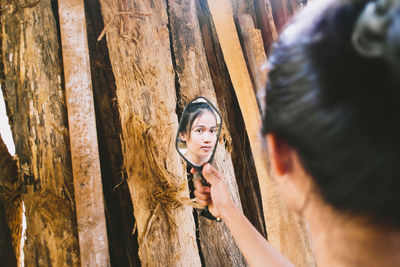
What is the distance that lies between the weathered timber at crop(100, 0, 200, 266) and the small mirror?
0.18 metres

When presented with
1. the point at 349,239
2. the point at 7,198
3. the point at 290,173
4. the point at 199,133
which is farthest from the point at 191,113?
the point at 7,198

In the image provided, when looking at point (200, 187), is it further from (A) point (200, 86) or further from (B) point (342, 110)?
(B) point (342, 110)

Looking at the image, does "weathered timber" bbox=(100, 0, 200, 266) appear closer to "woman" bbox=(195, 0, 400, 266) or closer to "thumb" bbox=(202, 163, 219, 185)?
"thumb" bbox=(202, 163, 219, 185)

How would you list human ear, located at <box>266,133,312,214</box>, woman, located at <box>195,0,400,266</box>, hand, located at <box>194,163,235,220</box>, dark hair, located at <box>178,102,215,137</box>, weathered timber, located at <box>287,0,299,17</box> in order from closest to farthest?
woman, located at <box>195,0,400,266</box>
human ear, located at <box>266,133,312,214</box>
hand, located at <box>194,163,235,220</box>
dark hair, located at <box>178,102,215,137</box>
weathered timber, located at <box>287,0,299,17</box>

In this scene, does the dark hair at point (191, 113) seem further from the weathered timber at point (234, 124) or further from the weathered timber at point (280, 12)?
the weathered timber at point (280, 12)

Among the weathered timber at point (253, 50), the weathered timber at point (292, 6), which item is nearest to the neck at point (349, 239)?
the weathered timber at point (253, 50)

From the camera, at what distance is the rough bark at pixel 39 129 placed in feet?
3.66

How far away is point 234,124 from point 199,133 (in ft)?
1.94

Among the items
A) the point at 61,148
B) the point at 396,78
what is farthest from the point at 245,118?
the point at 396,78

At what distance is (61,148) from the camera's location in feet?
3.87

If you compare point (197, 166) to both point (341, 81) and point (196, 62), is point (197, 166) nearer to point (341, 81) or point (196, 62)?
point (196, 62)

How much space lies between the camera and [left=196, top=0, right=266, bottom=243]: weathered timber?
1.57 metres

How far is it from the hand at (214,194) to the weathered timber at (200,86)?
322mm

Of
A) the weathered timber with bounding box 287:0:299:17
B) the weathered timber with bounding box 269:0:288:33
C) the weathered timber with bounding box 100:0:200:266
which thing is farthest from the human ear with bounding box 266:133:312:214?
the weathered timber with bounding box 287:0:299:17
